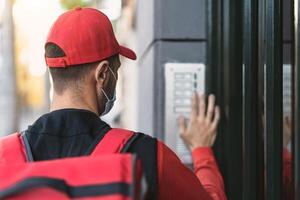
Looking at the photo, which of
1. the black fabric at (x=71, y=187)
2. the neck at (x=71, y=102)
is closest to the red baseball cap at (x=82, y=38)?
the neck at (x=71, y=102)

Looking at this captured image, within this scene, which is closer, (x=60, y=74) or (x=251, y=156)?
(x=60, y=74)

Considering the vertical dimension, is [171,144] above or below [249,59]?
below

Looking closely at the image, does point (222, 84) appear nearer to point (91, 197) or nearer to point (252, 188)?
point (252, 188)

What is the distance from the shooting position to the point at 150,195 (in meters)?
2.70

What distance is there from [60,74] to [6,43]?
A: 1125 centimetres

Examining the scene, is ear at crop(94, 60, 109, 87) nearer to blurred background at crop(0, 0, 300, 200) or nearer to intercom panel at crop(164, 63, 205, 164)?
blurred background at crop(0, 0, 300, 200)

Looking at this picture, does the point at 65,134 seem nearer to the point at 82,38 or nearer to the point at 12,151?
the point at 12,151

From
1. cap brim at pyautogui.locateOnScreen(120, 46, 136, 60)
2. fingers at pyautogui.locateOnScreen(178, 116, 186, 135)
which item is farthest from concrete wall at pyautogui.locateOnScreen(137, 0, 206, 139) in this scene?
cap brim at pyautogui.locateOnScreen(120, 46, 136, 60)

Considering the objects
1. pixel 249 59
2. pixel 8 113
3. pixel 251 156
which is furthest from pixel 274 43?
pixel 8 113

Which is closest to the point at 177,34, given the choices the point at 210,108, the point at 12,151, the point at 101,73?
the point at 210,108

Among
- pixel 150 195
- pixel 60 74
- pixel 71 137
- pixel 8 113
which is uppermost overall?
pixel 60 74

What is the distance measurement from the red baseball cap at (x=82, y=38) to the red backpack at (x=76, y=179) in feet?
1.83

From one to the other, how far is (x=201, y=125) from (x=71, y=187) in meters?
1.81

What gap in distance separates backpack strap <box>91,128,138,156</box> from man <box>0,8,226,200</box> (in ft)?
0.08
